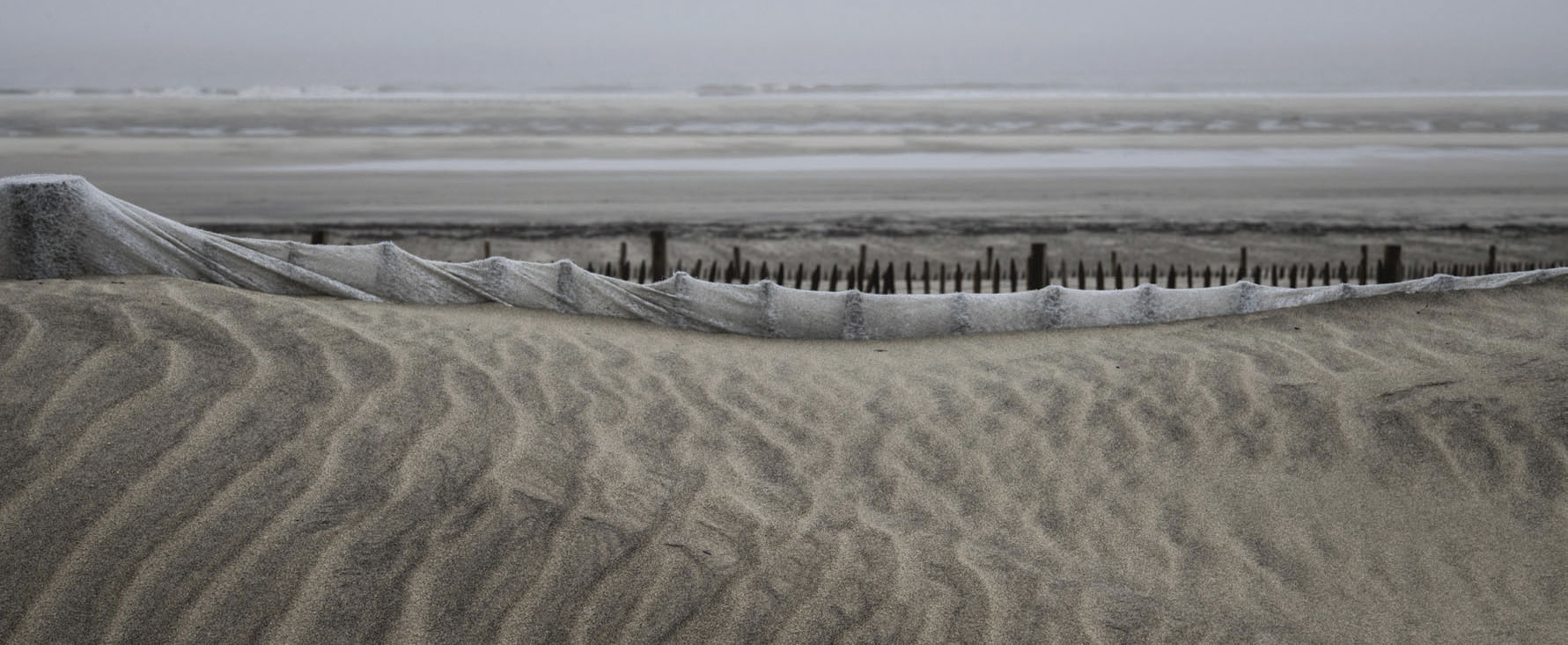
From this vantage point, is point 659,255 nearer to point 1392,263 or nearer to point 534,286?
point 534,286

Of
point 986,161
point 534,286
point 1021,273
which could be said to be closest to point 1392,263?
point 1021,273

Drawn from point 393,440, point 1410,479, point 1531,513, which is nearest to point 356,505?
point 393,440

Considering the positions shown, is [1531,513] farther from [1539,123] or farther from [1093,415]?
[1539,123]

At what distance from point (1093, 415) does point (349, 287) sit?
3172 millimetres

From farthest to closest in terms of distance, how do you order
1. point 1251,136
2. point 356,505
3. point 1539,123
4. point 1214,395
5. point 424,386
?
point 1539,123 → point 1251,136 → point 1214,395 → point 424,386 → point 356,505

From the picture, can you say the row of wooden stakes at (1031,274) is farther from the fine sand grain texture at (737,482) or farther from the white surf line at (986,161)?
the white surf line at (986,161)

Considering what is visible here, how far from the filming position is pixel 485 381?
14.4ft

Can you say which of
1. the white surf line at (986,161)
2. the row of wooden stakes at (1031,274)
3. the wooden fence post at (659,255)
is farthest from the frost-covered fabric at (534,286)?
the white surf line at (986,161)

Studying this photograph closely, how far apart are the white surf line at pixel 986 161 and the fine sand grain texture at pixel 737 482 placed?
16030 millimetres

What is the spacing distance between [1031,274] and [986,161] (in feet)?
50.4

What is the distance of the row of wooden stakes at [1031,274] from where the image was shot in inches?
291

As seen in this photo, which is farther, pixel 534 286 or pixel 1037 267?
pixel 1037 267

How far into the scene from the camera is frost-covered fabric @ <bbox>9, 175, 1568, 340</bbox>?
481 centimetres

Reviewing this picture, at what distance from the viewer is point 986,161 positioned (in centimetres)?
2208
